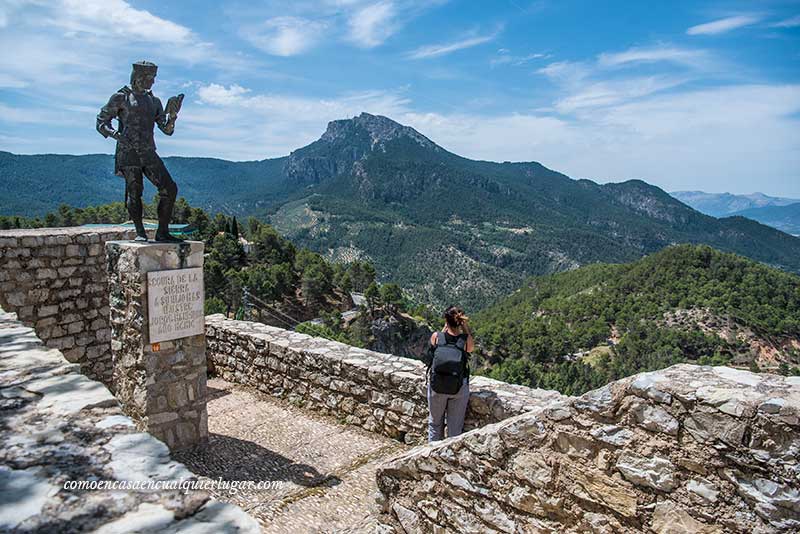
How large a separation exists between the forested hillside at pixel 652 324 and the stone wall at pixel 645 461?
3408 centimetres

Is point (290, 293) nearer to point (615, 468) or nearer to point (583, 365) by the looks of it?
point (583, 365)

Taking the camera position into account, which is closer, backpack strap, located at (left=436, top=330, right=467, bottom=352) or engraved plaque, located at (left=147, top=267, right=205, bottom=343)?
backpack strap, located at (left=436, top=330, right=467, bottom=352)

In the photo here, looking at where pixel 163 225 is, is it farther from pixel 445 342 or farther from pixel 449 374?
pixel 449 374

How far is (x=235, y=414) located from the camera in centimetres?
594

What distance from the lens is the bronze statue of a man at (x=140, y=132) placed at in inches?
186

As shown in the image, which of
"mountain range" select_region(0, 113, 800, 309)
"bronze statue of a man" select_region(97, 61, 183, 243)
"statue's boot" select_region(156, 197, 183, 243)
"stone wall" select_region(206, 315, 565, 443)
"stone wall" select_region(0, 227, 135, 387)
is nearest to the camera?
Answer: "stone wall" select_region(206, 315, 565, 443)

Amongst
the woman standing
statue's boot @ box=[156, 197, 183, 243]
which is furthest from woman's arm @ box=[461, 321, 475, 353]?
statue's boot @ box=[156, 197, 183, 243]

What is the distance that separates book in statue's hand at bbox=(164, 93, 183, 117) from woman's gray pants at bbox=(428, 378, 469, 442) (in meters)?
3.64

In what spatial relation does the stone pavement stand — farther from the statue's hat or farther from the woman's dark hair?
the statue's hat

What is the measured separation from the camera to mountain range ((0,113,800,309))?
99.9 metres

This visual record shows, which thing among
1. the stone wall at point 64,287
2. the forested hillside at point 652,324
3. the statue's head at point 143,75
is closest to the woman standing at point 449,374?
the statue's head at point 143,75

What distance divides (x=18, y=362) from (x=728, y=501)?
3170 mm

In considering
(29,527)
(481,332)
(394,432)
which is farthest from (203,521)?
(481,332)

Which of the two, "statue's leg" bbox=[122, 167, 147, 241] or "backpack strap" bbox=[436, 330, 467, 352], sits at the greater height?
"statue's leg" bbox=[122, 167, 147, 241]
